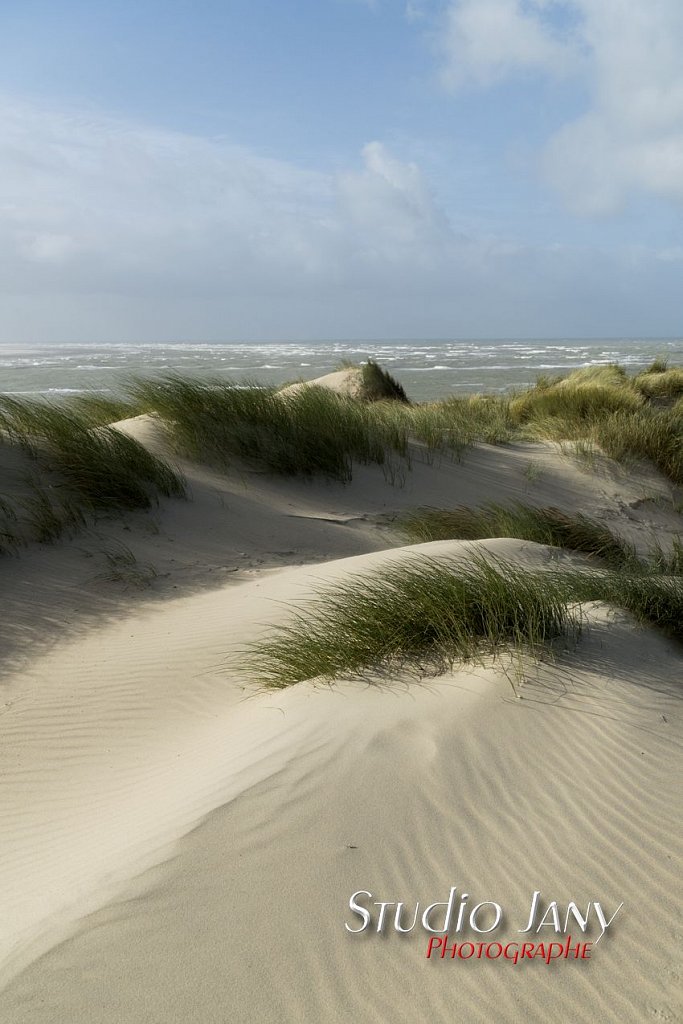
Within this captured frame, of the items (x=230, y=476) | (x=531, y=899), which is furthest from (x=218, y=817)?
(x=230, y=476)

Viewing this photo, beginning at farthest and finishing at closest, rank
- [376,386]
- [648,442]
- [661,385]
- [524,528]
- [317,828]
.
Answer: [661,385] → [376,386] → [648,442] → [524,528] → [317,828]

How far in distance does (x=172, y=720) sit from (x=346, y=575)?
170cm

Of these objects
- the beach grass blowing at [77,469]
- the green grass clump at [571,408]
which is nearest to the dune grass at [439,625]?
the beach grass blowing at [77,469]

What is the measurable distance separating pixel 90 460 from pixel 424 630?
14.6 ft

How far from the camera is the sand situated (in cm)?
184

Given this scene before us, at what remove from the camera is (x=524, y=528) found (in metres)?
6.62

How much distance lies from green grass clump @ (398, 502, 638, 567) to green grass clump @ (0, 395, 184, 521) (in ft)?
8.28

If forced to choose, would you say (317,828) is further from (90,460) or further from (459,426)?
(459,426)

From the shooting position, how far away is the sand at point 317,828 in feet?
6.03

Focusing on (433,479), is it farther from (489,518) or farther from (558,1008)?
(558,1008)

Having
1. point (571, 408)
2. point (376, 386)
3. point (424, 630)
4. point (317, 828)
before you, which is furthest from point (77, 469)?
point (376, 386)

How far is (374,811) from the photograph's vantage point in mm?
2379

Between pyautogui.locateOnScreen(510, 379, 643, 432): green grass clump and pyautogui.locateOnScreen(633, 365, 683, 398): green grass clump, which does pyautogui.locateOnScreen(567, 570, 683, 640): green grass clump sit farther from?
pyautogui.locateOnScreen(633, 365, 683, 398): green grass clump

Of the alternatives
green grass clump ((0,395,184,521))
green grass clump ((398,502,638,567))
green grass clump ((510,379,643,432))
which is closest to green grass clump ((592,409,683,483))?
green grass clump ((510,379,643,432))
